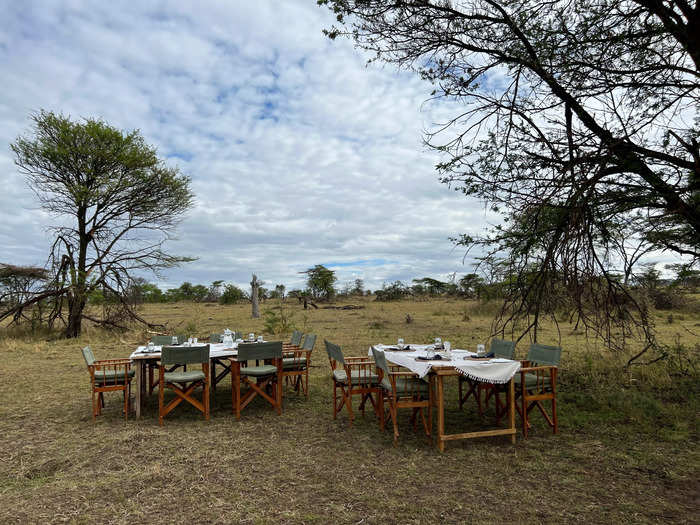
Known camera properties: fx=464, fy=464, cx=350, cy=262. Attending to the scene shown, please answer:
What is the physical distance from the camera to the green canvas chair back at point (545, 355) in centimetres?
490

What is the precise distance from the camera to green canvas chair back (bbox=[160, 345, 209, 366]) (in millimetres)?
4941

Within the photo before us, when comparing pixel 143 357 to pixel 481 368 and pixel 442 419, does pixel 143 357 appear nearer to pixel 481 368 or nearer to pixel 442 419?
pixel 442 419

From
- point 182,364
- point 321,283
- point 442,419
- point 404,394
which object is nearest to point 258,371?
point 182,364

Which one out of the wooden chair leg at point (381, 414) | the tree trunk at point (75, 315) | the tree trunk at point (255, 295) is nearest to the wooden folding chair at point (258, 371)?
the wooden chair leg at point (381, 414)

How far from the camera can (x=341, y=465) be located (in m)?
3.93

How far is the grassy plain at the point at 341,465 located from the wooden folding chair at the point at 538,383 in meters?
0.21

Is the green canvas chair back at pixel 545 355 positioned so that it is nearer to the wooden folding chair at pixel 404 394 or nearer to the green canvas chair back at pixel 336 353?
the wooden folding chair at pixel 404 394

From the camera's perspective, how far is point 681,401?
5.61 metres

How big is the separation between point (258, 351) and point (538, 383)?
3.03 meters

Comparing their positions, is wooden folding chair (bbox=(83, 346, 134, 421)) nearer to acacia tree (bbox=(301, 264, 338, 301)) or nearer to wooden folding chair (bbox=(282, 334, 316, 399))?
wooden folding chair (bbox=(282, 334, 316, 399))

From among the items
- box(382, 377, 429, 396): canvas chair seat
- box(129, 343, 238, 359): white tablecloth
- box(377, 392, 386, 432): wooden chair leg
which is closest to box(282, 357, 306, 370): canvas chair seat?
box(129, 343, 238, 359): white tablecloth

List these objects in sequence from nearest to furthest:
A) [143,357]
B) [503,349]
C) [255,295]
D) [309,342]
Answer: [143,357] < [503,349] < [309,342] < [255,295]

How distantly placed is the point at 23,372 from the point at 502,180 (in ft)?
28.6

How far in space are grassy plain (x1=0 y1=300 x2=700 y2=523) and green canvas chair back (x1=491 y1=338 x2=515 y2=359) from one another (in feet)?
2.47
